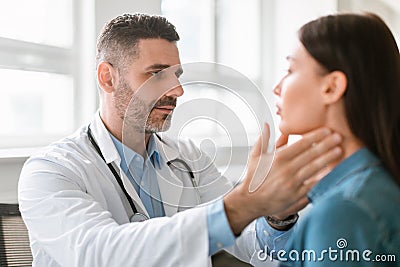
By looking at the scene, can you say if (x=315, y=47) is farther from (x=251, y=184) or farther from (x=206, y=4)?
(x=206, y=4)

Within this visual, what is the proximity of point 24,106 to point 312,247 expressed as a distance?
811mm

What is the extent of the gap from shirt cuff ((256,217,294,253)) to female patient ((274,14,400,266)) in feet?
0.23

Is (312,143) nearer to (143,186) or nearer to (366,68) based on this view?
(366,68)

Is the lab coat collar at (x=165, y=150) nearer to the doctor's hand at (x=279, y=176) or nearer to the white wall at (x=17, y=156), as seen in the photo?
the doctor's hand at (x=279, y=176)

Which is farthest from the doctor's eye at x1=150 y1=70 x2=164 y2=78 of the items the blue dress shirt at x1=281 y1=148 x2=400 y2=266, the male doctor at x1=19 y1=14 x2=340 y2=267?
the blue dress shirt at x1=281 y1=148 x2=400 y2=266

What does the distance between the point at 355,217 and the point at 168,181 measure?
232mm

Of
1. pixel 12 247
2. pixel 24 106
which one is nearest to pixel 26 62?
pixel 24 106

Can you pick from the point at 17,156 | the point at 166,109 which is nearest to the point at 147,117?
the point at 166,109

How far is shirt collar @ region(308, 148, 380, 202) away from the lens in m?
0.58

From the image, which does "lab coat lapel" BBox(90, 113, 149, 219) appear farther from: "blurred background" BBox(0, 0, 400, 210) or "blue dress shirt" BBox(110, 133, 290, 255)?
"blurred background" BBox(0, 0, 400, 210)

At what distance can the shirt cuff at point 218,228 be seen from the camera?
0.60 metres

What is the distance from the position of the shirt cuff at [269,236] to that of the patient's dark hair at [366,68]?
0.14 meters

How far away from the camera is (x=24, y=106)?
125 cm

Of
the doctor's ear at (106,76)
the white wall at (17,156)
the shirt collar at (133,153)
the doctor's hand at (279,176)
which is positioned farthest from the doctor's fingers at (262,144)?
the white wall at (17,156)
